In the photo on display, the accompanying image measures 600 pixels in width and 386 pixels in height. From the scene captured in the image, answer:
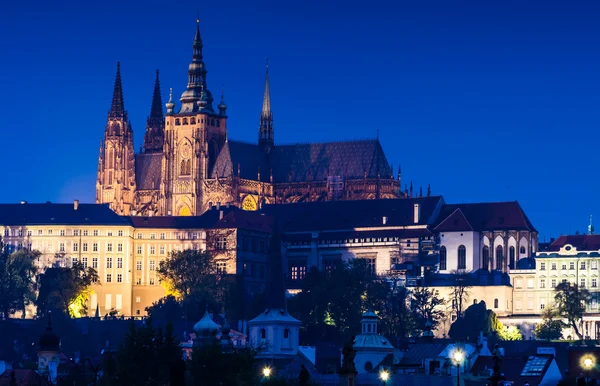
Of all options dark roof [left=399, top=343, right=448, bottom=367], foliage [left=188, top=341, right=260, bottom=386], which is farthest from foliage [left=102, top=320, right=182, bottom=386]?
dark roof [left=399, top=343, right=448, bottom=367]

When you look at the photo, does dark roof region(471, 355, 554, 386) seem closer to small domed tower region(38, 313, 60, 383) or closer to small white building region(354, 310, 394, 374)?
small white building region(354, 310, 394, 374)

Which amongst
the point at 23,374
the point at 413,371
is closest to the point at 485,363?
the point at 413,371

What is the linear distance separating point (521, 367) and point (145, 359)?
36.9 metres

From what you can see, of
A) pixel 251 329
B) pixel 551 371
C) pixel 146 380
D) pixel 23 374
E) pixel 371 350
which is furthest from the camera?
pixel 251 329

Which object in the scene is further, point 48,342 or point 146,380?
point 48,342

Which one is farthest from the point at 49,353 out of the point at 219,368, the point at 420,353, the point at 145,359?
the point at 420,353

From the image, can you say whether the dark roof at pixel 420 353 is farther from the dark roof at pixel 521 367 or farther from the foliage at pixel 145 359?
the foliage at pixel 145 359

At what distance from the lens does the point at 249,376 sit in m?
127

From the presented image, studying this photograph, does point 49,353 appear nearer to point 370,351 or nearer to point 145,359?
point 145,359

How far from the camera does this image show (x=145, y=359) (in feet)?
420

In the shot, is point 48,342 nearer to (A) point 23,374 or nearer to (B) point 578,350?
(A) point 23,374

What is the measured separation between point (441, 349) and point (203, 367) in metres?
54.3

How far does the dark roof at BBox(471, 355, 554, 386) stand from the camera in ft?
501

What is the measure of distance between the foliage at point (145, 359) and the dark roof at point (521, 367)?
28.2m
